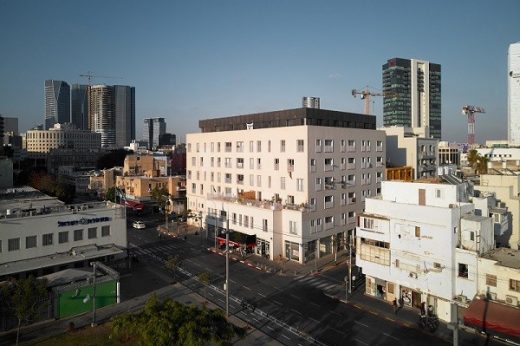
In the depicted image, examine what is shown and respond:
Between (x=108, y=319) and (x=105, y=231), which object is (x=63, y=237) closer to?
(x=105, y=231)

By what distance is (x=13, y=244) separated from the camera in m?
38.8

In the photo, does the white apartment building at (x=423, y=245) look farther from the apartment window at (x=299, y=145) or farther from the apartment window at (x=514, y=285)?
the apartment window at (x=299, y=145)

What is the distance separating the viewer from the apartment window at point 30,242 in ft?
130

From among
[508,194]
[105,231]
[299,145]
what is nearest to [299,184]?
[299,145]

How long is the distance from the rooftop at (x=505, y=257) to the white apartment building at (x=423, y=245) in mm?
753

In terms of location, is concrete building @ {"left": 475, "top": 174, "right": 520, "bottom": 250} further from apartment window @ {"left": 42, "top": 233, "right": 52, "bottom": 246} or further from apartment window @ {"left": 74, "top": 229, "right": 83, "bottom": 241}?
apartment window @ {"left": 42, "top": 233, "right": 52, "bottom": 246}

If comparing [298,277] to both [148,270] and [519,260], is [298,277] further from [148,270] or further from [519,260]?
[519,260]

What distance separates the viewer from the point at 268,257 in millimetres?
53094

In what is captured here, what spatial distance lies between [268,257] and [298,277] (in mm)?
8664

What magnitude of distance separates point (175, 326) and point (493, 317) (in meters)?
22.7

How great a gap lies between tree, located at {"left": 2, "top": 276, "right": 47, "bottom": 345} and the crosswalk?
84.8 ft

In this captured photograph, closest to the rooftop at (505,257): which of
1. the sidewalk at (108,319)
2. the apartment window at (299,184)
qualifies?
the sidewalk at (108,319)

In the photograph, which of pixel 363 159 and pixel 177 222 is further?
pixel 177 222

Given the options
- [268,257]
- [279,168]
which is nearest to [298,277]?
[268,257]
